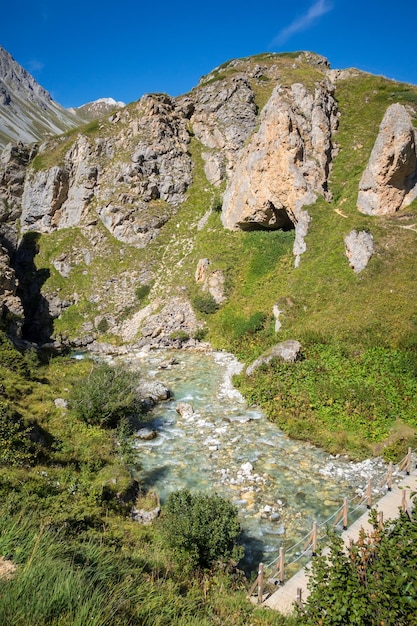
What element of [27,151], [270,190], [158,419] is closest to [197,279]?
[270,190]

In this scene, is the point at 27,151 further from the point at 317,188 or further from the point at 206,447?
the point at 206,447

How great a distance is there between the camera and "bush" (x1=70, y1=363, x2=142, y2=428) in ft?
64.8

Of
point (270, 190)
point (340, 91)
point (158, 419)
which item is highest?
point (340, 91)

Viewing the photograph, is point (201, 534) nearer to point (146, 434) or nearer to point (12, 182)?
point (146, 434)

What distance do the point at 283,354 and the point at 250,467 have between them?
32.6 ft

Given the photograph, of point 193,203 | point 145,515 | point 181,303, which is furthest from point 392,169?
point 145,515

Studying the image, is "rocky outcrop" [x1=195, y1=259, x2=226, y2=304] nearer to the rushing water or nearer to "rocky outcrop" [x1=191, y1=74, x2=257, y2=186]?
the rushing water

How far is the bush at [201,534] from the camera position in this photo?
9891 mm

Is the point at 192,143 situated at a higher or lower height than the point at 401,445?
higher

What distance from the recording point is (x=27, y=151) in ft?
203

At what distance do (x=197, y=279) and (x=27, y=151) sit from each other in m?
44.1

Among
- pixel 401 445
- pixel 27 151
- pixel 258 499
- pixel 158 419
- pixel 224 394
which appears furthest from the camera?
pixel 27 151

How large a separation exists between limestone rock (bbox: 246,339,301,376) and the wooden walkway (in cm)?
1065

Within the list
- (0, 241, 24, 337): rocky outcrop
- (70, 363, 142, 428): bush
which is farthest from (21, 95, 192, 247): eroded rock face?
(70, 363, 142, 428): bush
